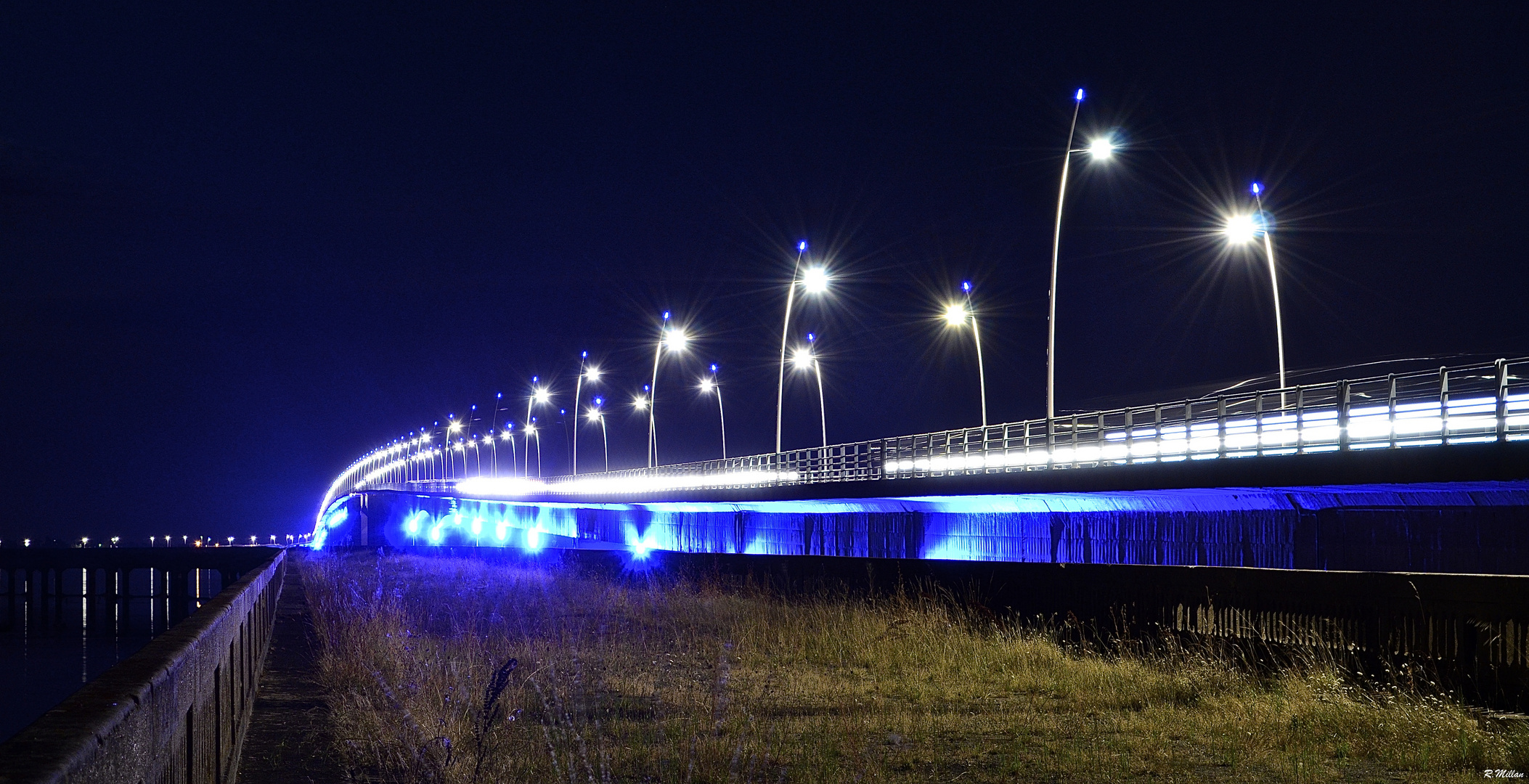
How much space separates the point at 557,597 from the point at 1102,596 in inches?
606

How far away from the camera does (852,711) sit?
Answer: 43.2 feet

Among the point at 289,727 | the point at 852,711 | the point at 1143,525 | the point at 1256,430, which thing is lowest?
the point at 852,711

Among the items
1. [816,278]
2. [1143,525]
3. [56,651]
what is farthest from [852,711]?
[56,651]

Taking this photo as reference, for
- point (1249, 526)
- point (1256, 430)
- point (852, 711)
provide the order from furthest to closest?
point (1256, 430)
point (1249, 526)
point (852, 711)

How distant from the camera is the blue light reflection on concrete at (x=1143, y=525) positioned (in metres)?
20.1

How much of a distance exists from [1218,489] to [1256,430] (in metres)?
3.11

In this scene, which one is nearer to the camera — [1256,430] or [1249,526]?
[1249,526]

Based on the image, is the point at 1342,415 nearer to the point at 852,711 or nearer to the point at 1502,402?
the point at 1502,402

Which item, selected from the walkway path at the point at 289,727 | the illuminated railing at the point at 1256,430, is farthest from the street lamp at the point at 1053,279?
the walkway path at the point at 289,727

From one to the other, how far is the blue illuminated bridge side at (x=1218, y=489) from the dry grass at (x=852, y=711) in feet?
19.9

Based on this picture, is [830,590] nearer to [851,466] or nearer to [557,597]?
[557,597]

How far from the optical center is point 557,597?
30.8m

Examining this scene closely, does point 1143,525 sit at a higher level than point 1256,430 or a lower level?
lower

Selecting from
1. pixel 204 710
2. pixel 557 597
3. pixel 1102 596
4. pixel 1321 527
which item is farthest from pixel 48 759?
pixel 557 597
